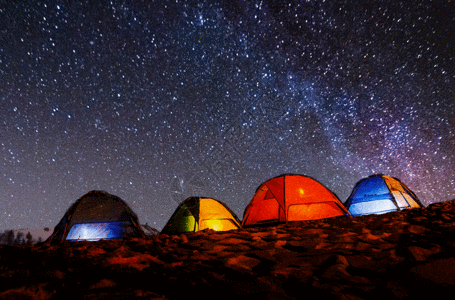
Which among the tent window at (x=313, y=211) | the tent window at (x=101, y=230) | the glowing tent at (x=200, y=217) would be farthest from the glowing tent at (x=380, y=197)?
the tent window at (x=101, y=230)

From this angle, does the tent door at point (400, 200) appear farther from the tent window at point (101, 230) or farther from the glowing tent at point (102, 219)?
the tent window at point (101, 230)

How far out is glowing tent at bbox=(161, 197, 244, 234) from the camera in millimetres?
8453

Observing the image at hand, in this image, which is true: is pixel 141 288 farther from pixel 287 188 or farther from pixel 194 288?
pixel 287 188

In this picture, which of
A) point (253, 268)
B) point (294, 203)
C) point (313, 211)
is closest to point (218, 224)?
point (294, 203)

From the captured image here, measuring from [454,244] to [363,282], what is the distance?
1.77m

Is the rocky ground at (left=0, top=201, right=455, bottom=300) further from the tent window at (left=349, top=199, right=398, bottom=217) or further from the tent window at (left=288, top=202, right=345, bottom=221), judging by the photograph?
the tent window at (left=349, top=199, right=398, bottom=217)

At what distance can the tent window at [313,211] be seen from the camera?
278 inches

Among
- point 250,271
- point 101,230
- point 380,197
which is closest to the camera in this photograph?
point 250,271

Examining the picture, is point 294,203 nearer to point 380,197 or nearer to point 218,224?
point 218,224

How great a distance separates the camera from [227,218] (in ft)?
29.1

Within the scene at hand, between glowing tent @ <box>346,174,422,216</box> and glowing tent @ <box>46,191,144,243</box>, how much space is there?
29.5 feet

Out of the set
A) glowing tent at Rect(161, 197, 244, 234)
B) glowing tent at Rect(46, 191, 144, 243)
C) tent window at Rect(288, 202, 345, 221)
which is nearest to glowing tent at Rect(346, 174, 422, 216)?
tent window at Rect(288, 202, 345, 221)

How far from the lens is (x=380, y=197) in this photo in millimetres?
8820

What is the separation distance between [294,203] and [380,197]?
183 inches
